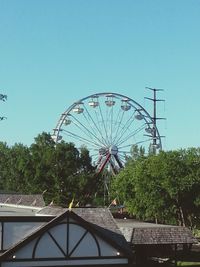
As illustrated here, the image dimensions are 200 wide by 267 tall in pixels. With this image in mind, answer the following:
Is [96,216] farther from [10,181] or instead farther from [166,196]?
[10,181]

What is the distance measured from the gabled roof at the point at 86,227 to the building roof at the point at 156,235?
4448 mm

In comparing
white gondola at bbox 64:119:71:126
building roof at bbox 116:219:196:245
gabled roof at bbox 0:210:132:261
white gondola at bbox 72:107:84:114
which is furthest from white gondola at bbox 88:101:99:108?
gabled roof at bbox 0:210:132:261

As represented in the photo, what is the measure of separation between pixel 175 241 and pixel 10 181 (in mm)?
70808

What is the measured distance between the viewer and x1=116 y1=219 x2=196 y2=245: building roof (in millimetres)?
32938

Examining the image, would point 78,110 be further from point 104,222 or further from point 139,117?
point 104,222

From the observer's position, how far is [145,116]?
226ft

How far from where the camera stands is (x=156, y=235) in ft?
111

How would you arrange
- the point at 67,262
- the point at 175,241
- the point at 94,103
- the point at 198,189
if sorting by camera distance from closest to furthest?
1. the point at 67,262
2. the point at 175,241
3. the point at 198,189
4. the point at 94,103

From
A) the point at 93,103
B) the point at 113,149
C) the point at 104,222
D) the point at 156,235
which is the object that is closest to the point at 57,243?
the point at 104,222

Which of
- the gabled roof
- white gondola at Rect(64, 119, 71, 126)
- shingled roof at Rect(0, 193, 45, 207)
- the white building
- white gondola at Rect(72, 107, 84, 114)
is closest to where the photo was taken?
the gabled roof

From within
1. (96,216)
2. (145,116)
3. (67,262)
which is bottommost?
(67,262)

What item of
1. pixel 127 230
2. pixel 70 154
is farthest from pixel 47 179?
pixel 127 230

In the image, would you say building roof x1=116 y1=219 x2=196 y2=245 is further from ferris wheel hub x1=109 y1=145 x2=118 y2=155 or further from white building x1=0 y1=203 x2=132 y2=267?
ferris wheel hub x1=109 y1=145 x2=118 y2=155

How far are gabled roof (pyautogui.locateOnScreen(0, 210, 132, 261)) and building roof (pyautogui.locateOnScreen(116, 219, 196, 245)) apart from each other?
175 inches
